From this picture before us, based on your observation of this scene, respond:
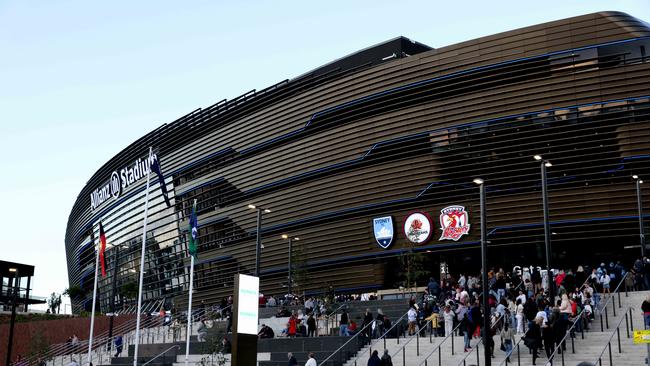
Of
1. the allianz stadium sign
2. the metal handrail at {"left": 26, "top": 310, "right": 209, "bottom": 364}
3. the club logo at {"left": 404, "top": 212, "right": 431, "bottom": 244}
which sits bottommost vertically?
the metal handrail at {"left": 26, "top": 310, "right": 209, "bottom": 364}

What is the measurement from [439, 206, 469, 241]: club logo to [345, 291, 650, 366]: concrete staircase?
64.7 ft

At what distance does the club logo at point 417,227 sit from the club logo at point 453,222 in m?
1.00

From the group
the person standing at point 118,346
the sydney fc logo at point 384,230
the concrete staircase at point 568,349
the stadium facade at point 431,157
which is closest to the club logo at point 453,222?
the stadium facade at point 431,157

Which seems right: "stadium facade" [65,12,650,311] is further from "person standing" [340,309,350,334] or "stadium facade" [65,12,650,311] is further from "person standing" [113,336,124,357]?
"person standing" [340,309,350,334]

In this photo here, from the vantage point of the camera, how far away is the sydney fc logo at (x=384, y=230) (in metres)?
52.3

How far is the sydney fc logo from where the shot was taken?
52319 mm

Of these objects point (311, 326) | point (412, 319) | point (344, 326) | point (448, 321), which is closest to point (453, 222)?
point (311, 326)

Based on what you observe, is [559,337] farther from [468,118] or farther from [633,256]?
[468,118]

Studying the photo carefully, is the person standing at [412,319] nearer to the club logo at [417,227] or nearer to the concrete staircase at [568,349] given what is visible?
the concrete staircase at [568,349]

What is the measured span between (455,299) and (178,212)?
4782 cm

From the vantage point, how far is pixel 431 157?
166 ft

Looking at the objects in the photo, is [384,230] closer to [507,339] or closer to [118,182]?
[507,339]

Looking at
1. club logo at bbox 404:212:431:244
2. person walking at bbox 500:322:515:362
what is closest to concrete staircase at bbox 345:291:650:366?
person walking at bbox 500:322:515:362

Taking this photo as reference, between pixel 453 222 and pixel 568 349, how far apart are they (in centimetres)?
2644
